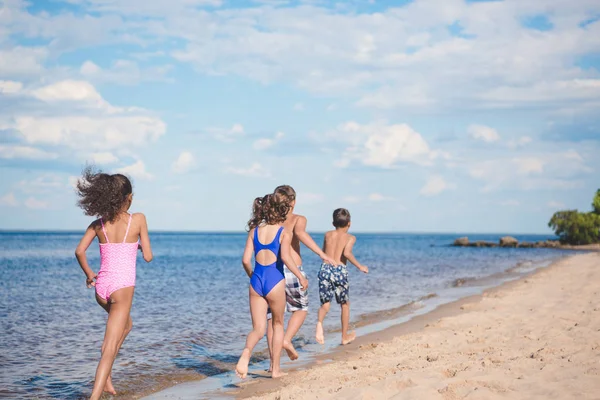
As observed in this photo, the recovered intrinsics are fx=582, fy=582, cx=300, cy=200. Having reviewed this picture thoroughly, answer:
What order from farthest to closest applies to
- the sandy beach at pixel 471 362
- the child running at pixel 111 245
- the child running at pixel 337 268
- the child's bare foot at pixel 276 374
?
the child running at pixel 337 268 < the child's bare foot at pixel 276 374 < the child running at pixel 111 245 < the sandy beach at pixel 471 362

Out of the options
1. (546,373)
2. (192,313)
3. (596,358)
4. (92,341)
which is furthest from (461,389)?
(192,313)

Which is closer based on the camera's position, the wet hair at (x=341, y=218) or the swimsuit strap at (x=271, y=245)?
the swimsuit strap at (x=271, y=245)

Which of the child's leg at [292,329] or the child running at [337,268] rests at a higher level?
the child running at [337,268]

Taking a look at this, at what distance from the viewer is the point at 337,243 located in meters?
9.28

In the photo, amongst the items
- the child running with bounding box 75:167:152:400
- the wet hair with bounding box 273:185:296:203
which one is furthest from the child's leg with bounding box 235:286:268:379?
the child running with bounding box 75:167:152:400

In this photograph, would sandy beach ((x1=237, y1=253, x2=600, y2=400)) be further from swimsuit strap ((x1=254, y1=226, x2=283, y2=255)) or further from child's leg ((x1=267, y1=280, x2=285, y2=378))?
swimsuit strap ((x1=254, y1=226, x2=283, y2=255))

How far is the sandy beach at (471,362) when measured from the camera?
17.1ft

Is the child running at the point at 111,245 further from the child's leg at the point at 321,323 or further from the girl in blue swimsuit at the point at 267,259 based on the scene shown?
the child's leg at the point at 321,323

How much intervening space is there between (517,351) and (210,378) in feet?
12.8

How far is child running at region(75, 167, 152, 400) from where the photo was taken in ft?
18.3

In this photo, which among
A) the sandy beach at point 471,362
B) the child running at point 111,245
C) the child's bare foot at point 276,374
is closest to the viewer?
the sandy beach at point 471,362

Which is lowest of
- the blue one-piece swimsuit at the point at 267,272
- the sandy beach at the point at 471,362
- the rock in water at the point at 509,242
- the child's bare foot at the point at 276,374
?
the rock in water at the point at 509,242

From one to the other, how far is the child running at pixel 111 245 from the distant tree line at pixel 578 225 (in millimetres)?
69745

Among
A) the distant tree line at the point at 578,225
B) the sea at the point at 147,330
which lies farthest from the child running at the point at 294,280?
the distant tree line at the point at 578,225
